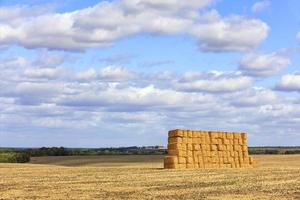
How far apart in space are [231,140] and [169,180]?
14597 mm

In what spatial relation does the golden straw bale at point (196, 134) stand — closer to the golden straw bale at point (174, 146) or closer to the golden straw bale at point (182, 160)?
the golden straw bale at point (174, 146)

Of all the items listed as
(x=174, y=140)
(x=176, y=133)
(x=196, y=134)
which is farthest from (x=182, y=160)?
(x=196, y=134)

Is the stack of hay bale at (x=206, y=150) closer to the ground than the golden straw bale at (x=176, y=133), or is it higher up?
closer to the ground

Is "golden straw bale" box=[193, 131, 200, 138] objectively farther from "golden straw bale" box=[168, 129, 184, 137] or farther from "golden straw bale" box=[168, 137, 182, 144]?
"golden straw bale" box=[168, 137, 182, 144]

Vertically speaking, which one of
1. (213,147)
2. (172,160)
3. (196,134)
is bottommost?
(172,160)

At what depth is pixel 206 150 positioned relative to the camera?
36062 millimetres

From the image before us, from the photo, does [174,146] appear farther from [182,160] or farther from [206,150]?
[206,150]

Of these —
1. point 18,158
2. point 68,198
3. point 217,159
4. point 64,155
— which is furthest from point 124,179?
point 64,155

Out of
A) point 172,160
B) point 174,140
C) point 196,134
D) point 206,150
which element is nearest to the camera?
point 172,160

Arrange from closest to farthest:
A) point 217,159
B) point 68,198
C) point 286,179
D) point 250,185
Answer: point 68,198
point 250,185
point 286,179
point 217,159

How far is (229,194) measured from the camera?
17.7 meters

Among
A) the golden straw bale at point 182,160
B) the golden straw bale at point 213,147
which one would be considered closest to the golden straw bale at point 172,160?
the golden straw bale at point 182,160

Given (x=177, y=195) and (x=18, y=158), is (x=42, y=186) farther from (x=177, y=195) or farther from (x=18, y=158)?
(x=18, y=158)

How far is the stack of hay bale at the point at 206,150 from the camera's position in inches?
1367
